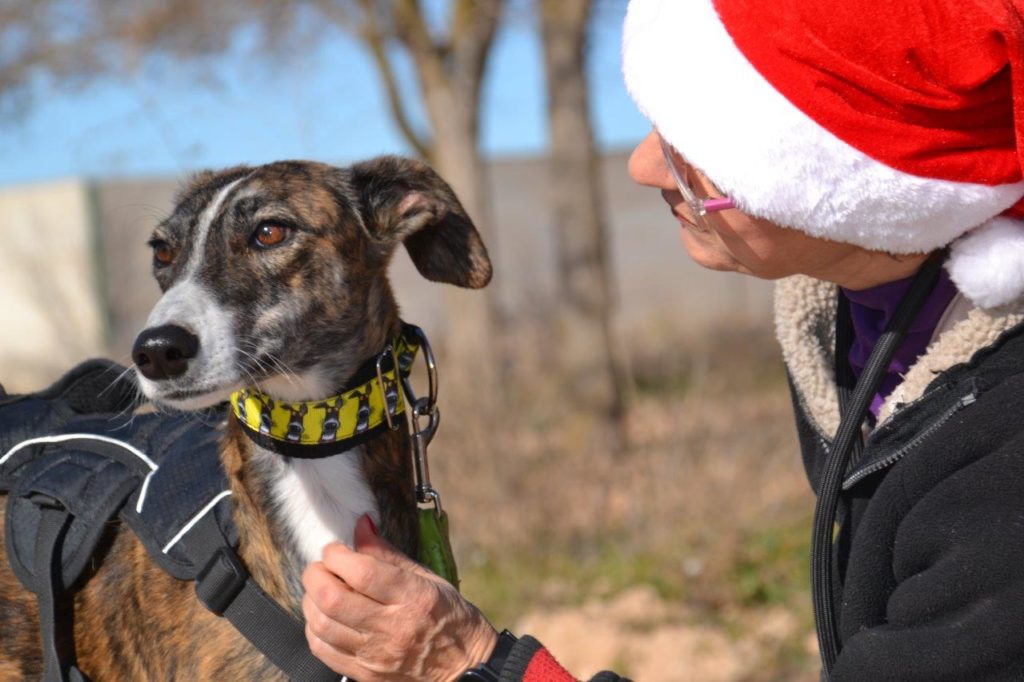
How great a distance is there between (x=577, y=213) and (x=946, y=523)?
7.27 metres

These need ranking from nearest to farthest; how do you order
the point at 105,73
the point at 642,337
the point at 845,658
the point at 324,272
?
the point at 845,658, the point at 324,272, the point at 105,73, the point at 642,337

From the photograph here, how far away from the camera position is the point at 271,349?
2422 millimetres

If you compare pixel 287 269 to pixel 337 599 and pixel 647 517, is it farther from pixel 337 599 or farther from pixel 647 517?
pixel 647 517

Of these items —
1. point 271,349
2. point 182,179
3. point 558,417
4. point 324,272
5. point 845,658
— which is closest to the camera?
point 845,658

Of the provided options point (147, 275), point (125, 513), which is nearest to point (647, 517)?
point (125, 513)

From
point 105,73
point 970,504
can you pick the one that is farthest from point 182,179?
point 105,73

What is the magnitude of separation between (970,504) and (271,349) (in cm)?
138

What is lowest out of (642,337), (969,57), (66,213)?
(642,337)

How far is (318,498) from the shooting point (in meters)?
2.43

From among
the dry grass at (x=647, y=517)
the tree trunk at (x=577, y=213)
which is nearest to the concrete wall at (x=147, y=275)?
the tree trunk at (x=577, y=213)

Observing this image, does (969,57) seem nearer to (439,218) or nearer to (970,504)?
(970,504)

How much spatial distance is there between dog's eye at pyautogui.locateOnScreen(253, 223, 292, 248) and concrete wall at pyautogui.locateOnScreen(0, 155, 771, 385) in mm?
5906

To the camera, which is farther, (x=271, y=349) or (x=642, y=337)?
(x=642, y=337)

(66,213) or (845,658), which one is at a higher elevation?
(845,658)
